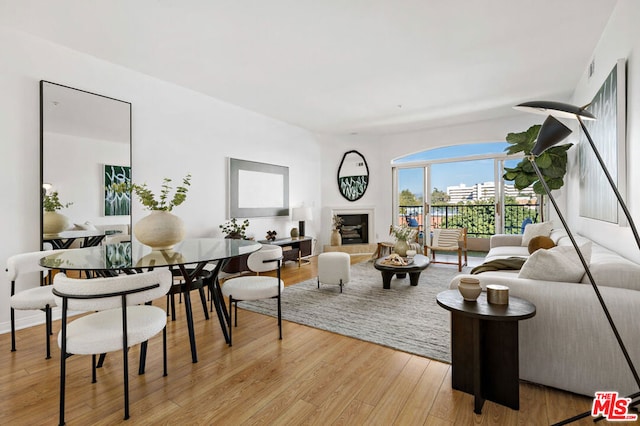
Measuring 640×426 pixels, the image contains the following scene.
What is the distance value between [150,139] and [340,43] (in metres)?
2.61

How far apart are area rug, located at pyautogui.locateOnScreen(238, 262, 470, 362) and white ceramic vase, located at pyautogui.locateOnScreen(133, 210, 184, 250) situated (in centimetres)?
129

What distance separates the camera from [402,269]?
156 inches

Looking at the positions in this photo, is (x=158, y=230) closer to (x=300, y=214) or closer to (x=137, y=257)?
(x=137, y=257)

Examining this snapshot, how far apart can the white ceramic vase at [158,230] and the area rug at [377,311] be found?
129cm

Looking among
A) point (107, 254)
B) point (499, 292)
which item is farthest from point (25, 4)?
point (499, 292)

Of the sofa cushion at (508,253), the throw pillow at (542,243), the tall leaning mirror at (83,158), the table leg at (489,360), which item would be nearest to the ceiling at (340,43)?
the tall leaning mirror at (83,158)

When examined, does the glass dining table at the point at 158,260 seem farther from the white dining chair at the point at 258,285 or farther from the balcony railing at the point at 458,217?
the balcony railing at the point at 458,217

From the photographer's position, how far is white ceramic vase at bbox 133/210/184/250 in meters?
2.47

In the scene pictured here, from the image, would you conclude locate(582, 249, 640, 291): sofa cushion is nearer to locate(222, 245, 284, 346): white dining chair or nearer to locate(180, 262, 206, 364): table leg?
locate(222, 245, 284, 346): white dining chair

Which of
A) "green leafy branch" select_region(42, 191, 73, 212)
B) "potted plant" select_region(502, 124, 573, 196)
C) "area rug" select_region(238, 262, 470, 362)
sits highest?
"potted plant" select_region(502, 124, 573, 196)

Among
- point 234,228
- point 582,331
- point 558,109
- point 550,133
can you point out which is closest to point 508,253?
point 582,331

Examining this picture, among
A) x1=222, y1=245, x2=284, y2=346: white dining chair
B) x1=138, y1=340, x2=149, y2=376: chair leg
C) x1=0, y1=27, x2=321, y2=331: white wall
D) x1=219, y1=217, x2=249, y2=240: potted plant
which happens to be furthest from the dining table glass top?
x1=219, y1=217, x2=249, y2=240: potted plant

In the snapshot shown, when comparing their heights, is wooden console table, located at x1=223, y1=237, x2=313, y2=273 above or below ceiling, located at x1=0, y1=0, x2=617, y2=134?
below

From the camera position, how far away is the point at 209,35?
303 cm
